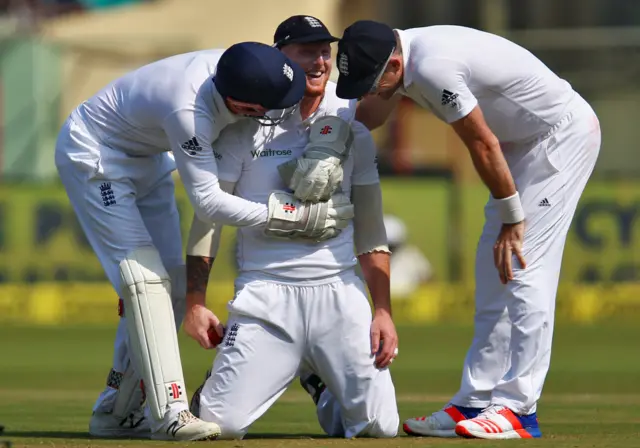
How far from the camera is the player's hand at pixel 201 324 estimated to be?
23.3 ft

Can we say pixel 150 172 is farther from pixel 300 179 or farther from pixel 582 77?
pixel 582 77

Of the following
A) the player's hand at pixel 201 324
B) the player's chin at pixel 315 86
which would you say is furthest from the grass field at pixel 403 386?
the player's chin at pixel 315 86

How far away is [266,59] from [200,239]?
1025 millimetres

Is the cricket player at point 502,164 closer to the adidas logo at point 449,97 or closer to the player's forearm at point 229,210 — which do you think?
the adidas logo at point 449,97

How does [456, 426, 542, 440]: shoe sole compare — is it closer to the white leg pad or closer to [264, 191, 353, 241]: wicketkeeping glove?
[264, 191, 353, 241]: wicketkeeping glove

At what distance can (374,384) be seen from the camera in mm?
7043

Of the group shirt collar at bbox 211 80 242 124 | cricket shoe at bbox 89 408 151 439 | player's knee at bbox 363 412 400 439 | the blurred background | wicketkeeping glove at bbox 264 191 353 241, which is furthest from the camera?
the blurred background

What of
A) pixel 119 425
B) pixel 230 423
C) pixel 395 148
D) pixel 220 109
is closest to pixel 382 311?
pixel 230 423

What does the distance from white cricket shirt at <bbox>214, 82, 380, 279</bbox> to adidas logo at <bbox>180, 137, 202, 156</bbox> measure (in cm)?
30

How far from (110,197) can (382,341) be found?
1.55 m

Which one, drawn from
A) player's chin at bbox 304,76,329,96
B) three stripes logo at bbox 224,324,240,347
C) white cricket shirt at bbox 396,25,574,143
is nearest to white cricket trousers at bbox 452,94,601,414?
white cricket shirt at bbox 396,25,574,143

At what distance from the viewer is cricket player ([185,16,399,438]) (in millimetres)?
6977

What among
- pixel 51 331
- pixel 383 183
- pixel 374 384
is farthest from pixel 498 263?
pixel 383 183

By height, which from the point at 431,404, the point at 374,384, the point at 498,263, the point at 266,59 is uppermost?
the point at 266,59
